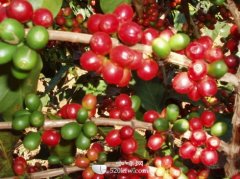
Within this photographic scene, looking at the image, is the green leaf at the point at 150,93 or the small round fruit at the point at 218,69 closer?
the small round fruit at the point at 218,69

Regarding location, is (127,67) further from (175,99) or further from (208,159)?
(175,99)

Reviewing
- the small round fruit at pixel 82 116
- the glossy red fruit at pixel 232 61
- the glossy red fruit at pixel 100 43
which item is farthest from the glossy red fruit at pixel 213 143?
the glossy red fruit at pixel 100 43

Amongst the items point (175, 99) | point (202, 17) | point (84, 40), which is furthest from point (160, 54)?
point (202, 17)

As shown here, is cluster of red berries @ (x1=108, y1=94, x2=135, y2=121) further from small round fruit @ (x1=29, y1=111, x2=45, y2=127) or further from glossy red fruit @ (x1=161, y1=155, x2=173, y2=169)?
small round fruit @ (x1=29, y1=111, x2=45, y2=127)

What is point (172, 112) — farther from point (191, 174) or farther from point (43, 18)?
point (43, 18)

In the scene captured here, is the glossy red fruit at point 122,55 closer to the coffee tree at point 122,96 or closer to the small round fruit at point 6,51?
the coffee tree at point 122,96

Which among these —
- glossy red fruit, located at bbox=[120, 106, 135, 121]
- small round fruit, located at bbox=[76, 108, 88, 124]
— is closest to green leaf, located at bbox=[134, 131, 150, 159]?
glossy red fruit, located at bbox=[120, 106, 135, 121]
